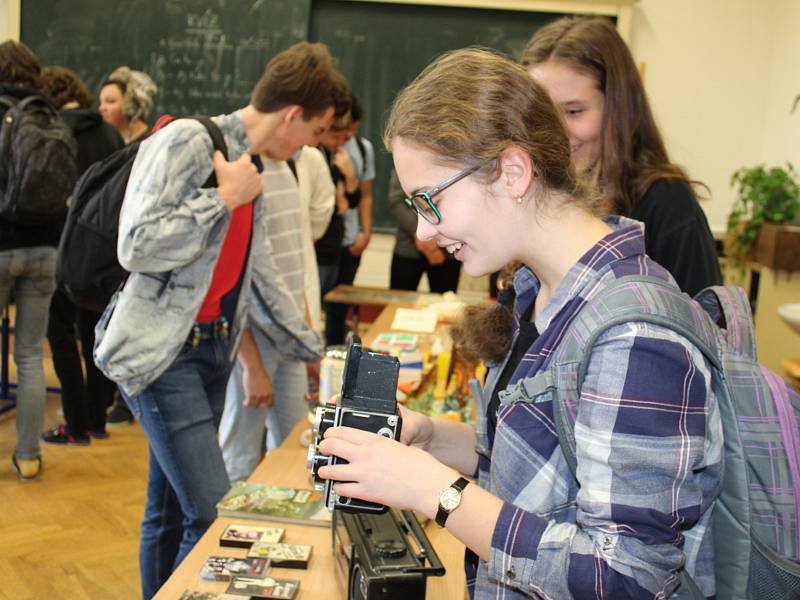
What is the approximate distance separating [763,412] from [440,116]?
50 cm

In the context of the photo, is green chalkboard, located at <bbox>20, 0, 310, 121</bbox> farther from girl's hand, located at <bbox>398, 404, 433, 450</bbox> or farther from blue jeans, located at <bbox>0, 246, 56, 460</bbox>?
girl's hand, located at <bbox>398, 404, 433, 450</bbox>

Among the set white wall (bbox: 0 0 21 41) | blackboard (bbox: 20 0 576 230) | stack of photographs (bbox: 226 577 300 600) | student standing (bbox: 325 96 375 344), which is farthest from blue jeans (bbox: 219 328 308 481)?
white wall (bbox: 0 0 21 41)

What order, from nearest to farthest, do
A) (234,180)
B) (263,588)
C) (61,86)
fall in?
(263,588) < (234,180) < (61,86)

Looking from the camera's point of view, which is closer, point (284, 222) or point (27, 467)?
point (284, 222)

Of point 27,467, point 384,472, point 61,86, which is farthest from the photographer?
point 61,86

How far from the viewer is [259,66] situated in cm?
600

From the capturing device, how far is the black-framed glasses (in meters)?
1.00

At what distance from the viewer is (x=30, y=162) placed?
10.1 feet

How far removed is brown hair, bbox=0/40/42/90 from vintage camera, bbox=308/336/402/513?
8.78 feet

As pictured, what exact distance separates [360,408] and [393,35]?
5.32m

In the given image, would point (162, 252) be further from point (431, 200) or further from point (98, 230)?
point (431, 200)

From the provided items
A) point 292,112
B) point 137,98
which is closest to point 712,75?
point 137,98

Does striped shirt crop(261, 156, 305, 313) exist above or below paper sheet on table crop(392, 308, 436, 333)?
above

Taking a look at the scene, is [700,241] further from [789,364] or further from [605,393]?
[789,364]
